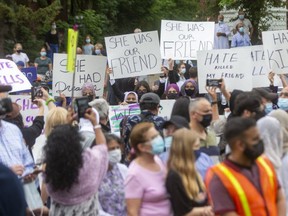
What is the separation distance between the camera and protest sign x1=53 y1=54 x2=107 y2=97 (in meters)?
12.3

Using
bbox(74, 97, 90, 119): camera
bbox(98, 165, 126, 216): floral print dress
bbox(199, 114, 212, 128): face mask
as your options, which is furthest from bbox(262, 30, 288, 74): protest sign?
bbox(74, 97, 90, 119): camera

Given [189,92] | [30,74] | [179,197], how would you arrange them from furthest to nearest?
[30,74] < [189,92] < [179,197]

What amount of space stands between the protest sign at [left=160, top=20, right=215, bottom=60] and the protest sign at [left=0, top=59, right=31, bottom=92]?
4.11 metres

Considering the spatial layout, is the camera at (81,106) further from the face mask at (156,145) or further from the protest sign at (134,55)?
the protest sign at (134,55)

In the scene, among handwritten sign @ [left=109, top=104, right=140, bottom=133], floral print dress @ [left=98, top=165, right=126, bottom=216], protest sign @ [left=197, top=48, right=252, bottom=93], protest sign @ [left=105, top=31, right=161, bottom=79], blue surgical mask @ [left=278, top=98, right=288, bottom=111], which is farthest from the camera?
protest sign @ [left=105, top=31, right=161, bottom=79]

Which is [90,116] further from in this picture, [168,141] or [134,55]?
[134,55]

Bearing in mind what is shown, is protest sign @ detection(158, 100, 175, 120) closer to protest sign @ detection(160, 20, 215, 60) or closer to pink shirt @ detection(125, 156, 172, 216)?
protest sign @ detection(160, 20, 215, 60)

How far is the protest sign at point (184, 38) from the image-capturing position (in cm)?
1461

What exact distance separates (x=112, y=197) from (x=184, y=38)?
8.40m

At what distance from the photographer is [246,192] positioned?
550 centimetres

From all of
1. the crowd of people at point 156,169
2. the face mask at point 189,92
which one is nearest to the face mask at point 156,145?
the crowd of people at point 156,169

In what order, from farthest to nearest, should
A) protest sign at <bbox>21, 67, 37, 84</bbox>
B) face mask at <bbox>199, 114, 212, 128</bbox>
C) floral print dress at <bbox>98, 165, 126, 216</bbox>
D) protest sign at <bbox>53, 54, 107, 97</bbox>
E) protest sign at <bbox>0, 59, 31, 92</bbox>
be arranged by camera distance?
protest sign at <bbox>21, 67, 37, 84</bbox> < protest sign at <bbox>53, 54, 107, 97</bbox> < protest sign at <bbox>0, 59, 31, 92</bbox> < face mask at <bbox>199, 114, 212, 128</bbox> < floral print dress at <bbox>98, 165, 126, 216</bbox>

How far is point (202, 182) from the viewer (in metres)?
6.12

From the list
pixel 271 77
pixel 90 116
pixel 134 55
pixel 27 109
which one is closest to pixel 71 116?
pixel 90 116
